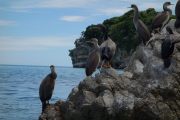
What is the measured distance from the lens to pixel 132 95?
54.6ft

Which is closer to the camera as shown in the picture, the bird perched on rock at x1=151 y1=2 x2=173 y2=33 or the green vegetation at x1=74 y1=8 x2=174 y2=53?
the bird perched on rock at x1=151 y1=2 x2=173 y2=33

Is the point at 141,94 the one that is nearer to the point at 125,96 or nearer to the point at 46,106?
the point at 125,96

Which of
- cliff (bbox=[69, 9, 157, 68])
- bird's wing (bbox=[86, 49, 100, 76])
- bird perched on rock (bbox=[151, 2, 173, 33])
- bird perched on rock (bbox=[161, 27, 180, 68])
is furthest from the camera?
cliff (bbox=[69, 9, 157, 68])

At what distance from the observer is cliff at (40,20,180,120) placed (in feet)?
53.6

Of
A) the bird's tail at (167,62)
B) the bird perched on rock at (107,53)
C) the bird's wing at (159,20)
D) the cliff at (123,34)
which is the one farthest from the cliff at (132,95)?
the cliff at (123,34)

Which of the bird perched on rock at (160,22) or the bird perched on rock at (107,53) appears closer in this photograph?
the bird perched on rock at (107,53)

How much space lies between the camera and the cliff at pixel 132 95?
16344 millimetres

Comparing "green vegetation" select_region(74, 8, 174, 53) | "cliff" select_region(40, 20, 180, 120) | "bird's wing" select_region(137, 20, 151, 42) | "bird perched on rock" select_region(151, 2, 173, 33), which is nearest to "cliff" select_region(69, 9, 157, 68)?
→ "green vegetation" select_region(74, 8, 174, 53)

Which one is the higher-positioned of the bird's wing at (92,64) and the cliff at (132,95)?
the bird's wing at (92,64)

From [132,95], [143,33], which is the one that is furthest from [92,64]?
[132,95]

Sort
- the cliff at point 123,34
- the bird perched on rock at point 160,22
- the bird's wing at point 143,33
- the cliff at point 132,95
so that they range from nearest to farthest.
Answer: the cliff at point 132,95
the bird's wing at point 143,33
the bird perched on rock at point 160,22
the cliff at point 123,34

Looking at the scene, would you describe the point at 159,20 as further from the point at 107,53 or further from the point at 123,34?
the point at 123,34

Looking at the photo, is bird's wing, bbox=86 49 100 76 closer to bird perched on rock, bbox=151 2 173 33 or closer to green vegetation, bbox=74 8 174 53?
bird perched on rock, bbox=151 2 173 33

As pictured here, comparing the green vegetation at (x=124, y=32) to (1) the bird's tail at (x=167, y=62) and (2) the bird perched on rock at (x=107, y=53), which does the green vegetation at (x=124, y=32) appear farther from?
(1) the bird's tail at (x=167, y=62)
